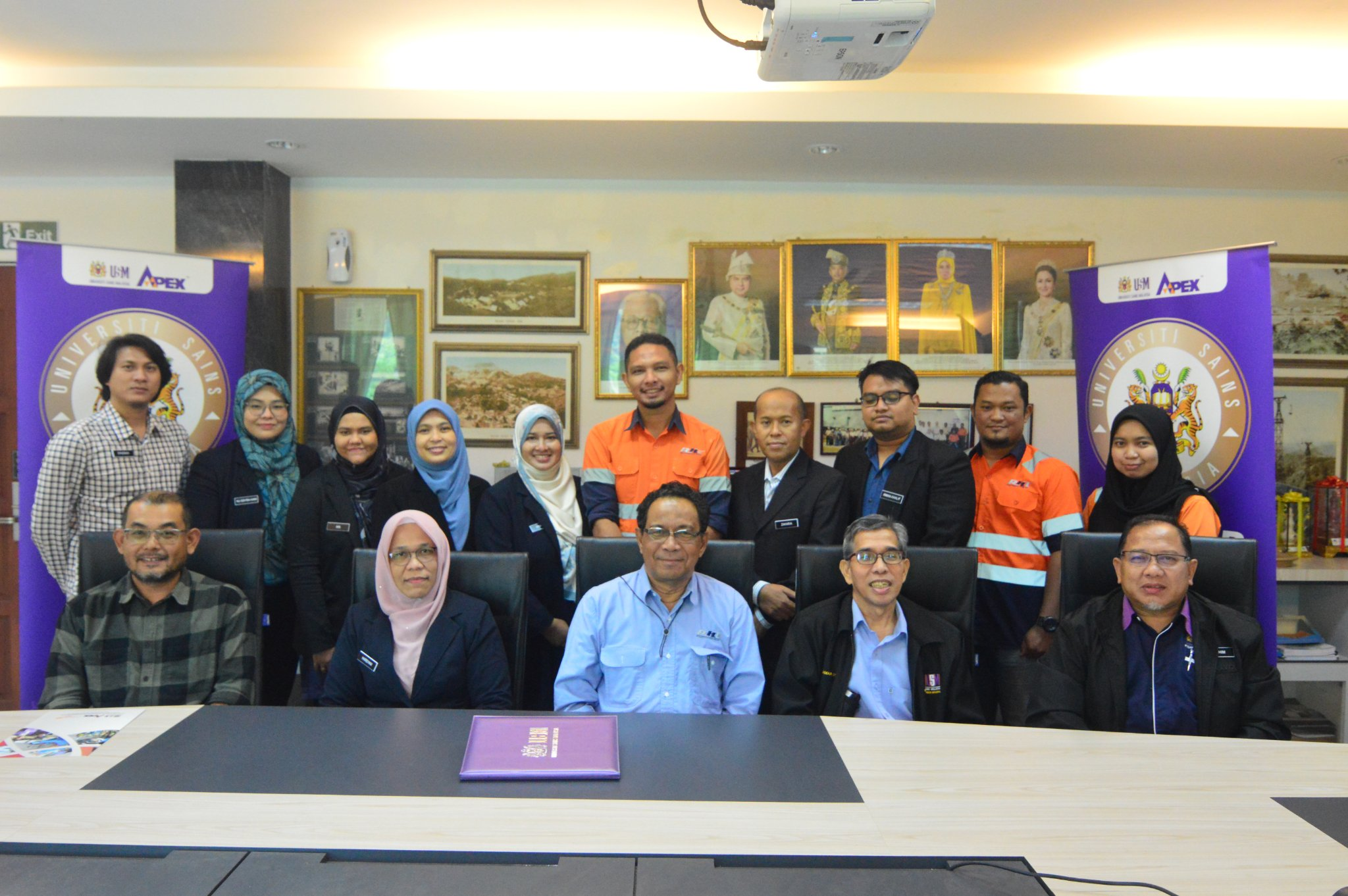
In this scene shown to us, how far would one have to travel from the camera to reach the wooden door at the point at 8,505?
Answer: 4395 millimetres

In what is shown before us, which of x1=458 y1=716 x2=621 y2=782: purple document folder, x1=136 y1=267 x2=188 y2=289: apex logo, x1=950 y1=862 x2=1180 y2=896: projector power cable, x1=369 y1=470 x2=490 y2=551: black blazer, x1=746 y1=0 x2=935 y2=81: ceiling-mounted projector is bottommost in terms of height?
x1=950 y1=862 x2=1180 y2=896: projector power cable

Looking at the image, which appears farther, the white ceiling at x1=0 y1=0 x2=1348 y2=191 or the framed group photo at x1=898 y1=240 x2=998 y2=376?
the framed group photo at x1=898 y1=240 x2=998 y2=376

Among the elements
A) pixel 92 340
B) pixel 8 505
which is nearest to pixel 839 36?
pixel 92 340

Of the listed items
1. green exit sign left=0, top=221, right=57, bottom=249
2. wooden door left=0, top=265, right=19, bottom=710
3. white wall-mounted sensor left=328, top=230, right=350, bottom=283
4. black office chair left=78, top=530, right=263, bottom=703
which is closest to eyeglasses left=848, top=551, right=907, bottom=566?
black office chair left=78, top=530, right=263, bottom=703

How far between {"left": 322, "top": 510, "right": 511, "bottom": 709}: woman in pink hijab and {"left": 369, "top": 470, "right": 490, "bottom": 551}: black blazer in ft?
1.66

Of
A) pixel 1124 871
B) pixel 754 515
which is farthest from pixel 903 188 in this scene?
pixel 1124 871

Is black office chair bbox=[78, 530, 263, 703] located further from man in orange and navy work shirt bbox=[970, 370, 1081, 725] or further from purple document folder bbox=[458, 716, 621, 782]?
man in orange and navy work shirt bbox=[970, 370, 1081, 725]

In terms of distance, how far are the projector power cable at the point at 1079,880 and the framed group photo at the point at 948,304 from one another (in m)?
3.38

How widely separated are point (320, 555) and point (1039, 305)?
3508 millimetres

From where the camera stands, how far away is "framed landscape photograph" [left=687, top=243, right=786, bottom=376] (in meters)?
4.55

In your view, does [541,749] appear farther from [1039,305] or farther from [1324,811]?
[1039,305]

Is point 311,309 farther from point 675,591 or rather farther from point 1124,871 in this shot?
point 1124,871

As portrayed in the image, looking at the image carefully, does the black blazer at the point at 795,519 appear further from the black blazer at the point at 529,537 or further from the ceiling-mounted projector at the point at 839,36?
the ceiling-mounted projector at the point at 839,36

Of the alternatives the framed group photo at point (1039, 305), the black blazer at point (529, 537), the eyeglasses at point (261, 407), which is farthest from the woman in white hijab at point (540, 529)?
the framed group photo at point (1039, 305)
